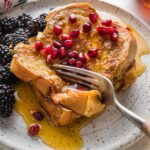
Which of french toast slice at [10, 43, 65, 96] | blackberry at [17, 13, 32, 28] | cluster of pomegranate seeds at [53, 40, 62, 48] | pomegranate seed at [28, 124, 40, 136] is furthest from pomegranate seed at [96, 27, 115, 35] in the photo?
pomegranate seed at [28, 124, 40, 136]

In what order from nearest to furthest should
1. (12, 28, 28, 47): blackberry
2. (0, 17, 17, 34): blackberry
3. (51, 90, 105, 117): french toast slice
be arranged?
(51, 90, 105, 117): french toast slice
(12, 28, 28, 47): blackberry
(0, 17, 17, 34): blackberry

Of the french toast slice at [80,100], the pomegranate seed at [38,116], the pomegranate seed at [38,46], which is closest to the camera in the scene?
the french toast slice at [80,100]

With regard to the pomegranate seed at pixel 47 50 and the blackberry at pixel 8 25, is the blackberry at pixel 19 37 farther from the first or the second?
the pomegranate seed at pixel 47 50

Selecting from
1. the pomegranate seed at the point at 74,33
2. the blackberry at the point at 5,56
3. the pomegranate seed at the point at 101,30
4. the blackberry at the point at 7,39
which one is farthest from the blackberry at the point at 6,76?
the pomegranate seed at the point at 101,30

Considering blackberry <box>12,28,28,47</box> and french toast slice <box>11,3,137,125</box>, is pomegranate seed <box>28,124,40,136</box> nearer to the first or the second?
french toast slice <box>11,3,137,125</box>

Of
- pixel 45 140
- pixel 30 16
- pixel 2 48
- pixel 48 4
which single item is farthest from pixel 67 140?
pixel 48 4

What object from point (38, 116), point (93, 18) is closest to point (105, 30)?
point (93, 18)

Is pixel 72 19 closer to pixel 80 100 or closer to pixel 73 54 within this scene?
pixel 73 54
